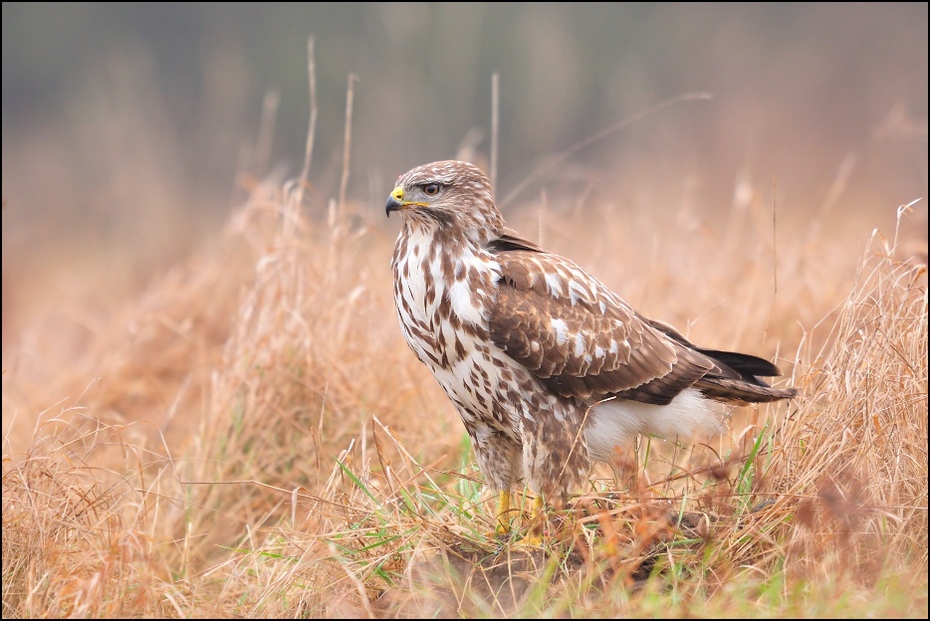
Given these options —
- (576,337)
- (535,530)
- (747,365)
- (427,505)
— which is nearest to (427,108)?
(747,365)

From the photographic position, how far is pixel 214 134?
13.0 metres

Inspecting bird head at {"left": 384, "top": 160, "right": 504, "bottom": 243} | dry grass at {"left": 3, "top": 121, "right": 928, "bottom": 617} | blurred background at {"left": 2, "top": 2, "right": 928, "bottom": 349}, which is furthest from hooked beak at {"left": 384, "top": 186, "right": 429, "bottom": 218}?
blurred background at {"left": 2, "top": 2, "right": 928, "bottom": 349}

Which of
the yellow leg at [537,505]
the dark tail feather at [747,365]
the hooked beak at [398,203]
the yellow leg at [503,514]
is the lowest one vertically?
the yellow leg at [503,514]

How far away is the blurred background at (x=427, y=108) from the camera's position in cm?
959

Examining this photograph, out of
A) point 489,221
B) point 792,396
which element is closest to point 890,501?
point 792,396

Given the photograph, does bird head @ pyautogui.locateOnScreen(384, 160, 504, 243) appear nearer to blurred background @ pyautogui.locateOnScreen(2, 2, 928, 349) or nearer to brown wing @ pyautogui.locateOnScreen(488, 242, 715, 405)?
brown wing @ pyautogui.locateOnScreen(488, 242, 715, 405)

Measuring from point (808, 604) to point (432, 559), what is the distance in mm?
1204

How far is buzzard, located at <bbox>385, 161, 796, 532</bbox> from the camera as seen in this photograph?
3537mm

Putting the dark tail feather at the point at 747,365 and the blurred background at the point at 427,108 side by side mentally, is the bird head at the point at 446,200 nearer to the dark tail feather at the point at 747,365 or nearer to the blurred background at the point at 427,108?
the dark tail feather at the point at 747,365

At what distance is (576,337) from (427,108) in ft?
27.4

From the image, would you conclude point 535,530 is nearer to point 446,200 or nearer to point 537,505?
point 537,505

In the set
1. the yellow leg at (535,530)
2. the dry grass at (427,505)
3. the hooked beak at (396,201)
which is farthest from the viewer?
the hooked beak at (396,201)

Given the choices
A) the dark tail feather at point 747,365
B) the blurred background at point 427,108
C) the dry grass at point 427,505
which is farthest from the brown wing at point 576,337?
the blurred background at point 427,108

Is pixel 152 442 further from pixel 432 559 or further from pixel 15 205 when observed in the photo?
pixel 15 205
